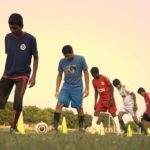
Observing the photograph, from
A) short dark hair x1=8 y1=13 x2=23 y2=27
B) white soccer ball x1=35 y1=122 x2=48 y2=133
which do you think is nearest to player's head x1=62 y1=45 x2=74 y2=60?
short dark hair x1=8 y1=13 x2=23 y2=27

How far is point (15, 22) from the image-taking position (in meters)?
8.83

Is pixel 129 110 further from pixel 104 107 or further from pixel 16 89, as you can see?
pixel 16 89

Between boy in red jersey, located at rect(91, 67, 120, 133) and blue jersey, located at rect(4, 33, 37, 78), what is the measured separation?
5.97 m

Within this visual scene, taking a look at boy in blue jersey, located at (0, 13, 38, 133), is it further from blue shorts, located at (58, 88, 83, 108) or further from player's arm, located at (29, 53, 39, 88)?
blue shorts, located at (58, 88, 83, 108)

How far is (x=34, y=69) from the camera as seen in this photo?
9336 millimetres

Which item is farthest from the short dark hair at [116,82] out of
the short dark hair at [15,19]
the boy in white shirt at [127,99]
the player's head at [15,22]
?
the short dark hair at [15,19]

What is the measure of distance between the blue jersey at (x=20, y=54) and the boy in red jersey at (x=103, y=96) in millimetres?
5966

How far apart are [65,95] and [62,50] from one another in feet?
3.58

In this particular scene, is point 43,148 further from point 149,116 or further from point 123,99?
point 149,116

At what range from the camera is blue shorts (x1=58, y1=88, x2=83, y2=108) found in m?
12.4

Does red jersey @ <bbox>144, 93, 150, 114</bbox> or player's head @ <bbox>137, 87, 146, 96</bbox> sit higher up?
player's head @ <bbox>137, 87, 146, 96</bbox>

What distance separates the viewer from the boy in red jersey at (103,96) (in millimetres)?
15273

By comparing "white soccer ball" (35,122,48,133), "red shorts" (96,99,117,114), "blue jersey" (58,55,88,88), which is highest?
"blue jersey" (58,55,88,88)

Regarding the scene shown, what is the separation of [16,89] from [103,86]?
21.3 feet
